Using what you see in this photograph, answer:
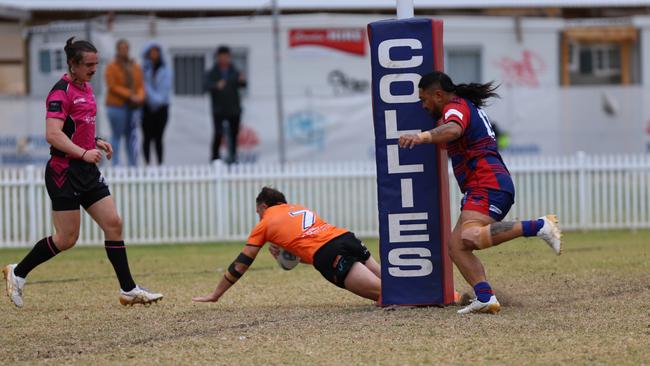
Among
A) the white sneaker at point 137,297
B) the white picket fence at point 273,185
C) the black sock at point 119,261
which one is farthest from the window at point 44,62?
the white sneaker at point 137,297

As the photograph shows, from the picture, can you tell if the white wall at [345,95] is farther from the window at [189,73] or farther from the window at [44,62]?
the window at [189,73]

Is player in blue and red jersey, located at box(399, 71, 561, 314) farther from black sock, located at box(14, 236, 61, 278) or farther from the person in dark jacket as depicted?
the person in dark jacket

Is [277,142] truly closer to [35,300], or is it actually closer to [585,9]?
[585,9]

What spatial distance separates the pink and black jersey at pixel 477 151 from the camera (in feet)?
27.1

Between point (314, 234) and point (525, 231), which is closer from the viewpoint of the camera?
point (525, 231)

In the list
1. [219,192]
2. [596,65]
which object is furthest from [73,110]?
[596,65]

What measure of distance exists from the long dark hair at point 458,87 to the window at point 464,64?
16077mm

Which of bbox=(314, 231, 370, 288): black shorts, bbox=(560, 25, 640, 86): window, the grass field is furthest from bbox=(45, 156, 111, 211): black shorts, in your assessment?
bbox=(560, 25, 640, 86): window

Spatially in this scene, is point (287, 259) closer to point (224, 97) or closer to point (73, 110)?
point (73, 110)

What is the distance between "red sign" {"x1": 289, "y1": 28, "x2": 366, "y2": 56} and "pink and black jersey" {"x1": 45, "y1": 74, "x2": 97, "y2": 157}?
14387 millimetres

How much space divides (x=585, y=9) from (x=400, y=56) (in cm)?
1880

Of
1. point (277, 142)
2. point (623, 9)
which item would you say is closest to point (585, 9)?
point (623, 9)

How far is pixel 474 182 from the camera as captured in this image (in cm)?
832

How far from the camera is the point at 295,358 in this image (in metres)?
6.76
